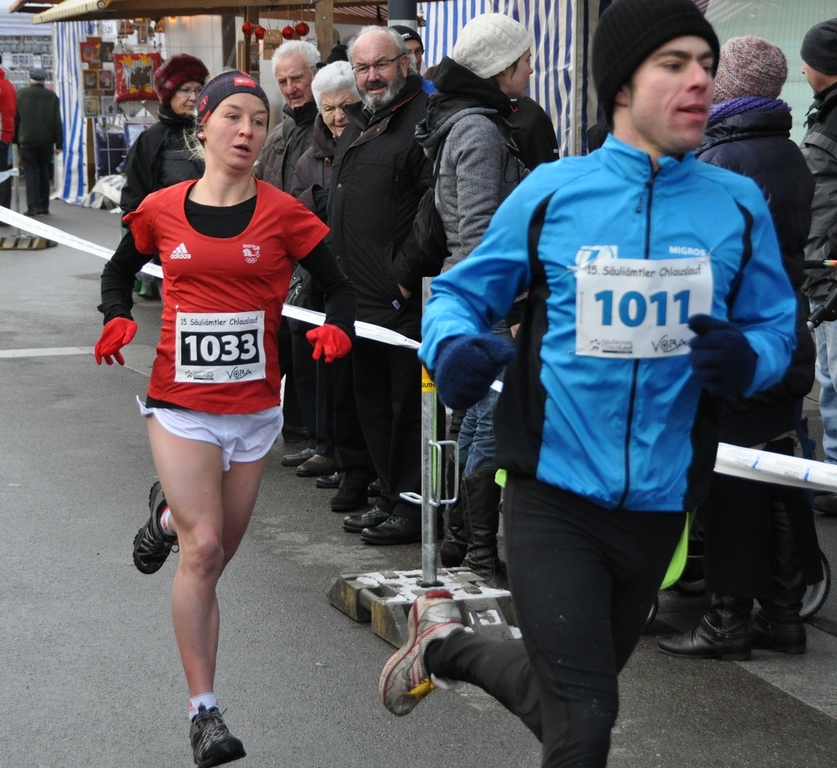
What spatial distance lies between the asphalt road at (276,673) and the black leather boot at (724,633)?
2.2 inches

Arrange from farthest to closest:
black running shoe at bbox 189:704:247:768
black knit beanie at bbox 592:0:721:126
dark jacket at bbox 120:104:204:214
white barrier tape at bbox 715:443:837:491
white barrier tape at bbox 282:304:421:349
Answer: dark jacket at bbox 120:104:204:214 < white barrier tape at bbox 282:304:421:349 < white barrier tape at bbox 715:443:837:491 < black running shoe at bbox 189:704:247:768 < black knit beanie at bbox 592:0:721:126

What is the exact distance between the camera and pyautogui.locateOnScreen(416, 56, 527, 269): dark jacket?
17.6ft

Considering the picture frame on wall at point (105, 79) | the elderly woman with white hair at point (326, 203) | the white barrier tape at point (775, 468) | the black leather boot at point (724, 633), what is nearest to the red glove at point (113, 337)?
the white barrier tape at point (775, 468)

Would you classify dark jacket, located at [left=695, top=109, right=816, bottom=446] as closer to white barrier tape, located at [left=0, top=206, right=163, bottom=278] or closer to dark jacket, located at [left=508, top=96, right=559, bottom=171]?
dark jacket, located at [left=508, top=96, right=559, bottom=171]

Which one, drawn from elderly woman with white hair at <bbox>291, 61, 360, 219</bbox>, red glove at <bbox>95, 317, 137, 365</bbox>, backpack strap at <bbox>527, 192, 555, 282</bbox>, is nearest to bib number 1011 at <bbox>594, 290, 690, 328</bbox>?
backpack strap at <bbox>527, 192, 555, 282</bbox>

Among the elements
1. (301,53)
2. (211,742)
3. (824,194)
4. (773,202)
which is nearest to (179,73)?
(301,53)

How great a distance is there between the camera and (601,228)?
9.26ft

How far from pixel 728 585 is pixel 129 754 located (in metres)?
2.11

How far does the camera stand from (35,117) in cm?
2125

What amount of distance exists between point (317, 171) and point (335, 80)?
53cm

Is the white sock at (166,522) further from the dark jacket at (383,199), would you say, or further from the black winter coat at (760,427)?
the dark jacket at (383,199)

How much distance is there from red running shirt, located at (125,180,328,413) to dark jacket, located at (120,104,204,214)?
11.1ft

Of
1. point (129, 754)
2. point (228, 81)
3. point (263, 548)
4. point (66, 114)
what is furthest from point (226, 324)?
point (66, 114)

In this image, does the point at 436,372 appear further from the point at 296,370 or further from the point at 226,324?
the point at 296,370
